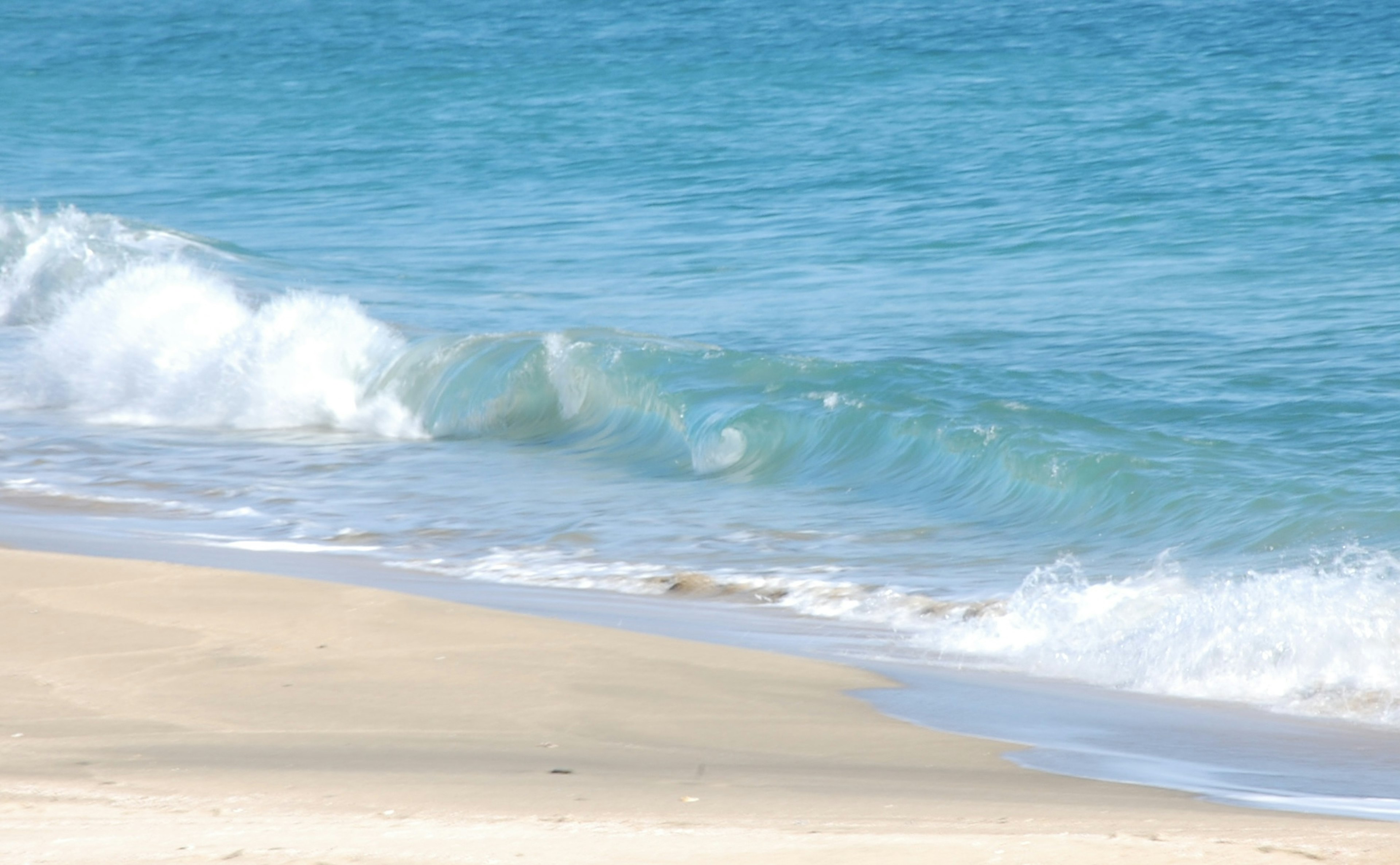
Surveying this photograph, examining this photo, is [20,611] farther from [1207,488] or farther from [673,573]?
[1207,488]

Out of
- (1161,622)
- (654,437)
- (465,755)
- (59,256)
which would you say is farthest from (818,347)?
(465,755)

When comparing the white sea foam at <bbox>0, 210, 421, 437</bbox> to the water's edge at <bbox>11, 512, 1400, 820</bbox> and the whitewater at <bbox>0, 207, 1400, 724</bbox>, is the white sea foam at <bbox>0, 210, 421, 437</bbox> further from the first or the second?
the water's edge at <bbox>11, 512, 1400, 820</bbox>

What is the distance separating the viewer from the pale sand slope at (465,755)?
3.17m

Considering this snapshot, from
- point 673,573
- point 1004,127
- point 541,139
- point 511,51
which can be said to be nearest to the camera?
point 673,573

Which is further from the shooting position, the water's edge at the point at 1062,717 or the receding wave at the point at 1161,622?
the receding wave at the point at 1161,622

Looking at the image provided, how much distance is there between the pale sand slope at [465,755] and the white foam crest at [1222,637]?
0.83 m

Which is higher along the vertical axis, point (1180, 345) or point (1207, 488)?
point (1180, 345)

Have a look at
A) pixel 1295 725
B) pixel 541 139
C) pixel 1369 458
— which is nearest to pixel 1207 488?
pixel 1369 458

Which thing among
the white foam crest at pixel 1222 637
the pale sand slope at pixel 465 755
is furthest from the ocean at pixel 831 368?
the pale sand slope at pixel 465 755

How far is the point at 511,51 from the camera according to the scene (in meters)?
32.4

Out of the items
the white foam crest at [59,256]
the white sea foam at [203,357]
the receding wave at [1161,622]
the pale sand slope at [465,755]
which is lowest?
the pale sand slope at [465,755]

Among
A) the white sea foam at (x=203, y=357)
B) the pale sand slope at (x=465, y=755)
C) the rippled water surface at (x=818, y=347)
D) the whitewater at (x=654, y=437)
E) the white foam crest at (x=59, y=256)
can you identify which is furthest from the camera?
the white foam crest at (x=59, y=256)

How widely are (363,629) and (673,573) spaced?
68.0 inches

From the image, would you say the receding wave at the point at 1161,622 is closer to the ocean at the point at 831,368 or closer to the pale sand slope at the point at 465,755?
the ocean at the point at 831,368
